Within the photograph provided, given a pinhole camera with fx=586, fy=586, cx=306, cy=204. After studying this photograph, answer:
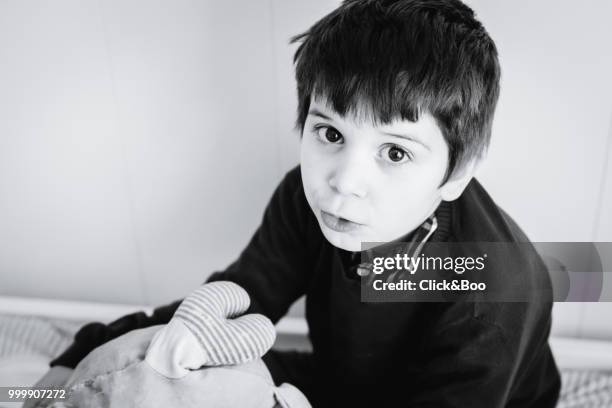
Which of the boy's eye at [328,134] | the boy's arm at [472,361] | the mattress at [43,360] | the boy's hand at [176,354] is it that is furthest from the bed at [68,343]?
the boy's eye at [328,134]

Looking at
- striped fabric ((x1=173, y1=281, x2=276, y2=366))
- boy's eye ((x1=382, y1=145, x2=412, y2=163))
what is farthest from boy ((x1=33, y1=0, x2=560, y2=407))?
striped fabric ((x1=173, y1=281, x2=276, y2=366))

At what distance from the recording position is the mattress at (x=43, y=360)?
0.90m

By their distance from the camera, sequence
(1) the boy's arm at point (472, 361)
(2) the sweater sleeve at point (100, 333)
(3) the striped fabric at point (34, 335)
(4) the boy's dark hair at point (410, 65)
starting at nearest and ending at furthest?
(4) the boy's dark hair at point (410, 65) < (1) the boy's arm at point (472, 361) < (2) the sweater sleeve at point (100, 333) < (3) the striped fabric at point (34, 335)

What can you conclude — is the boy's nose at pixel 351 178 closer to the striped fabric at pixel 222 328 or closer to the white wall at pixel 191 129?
the striped fabric at pixel 222 328

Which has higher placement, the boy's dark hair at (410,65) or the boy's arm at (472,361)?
the boy's dark hair at (410,65)

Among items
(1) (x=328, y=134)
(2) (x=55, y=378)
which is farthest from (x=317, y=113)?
(2) (x=55, y=378)

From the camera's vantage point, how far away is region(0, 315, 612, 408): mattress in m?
0.90

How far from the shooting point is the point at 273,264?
2.84ft

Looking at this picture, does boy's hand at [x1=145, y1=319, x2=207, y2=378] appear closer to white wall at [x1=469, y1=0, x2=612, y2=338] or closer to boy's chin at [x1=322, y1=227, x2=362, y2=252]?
boy's chin at [x1=322, y1=227, x2=362, y2=252]

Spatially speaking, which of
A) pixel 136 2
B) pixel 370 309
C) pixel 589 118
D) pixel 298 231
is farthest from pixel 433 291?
pixel 136 2

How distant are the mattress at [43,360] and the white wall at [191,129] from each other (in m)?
0.11

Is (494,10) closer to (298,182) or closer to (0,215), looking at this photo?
(298,182)

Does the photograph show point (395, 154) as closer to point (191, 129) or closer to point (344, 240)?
point (344, 240)

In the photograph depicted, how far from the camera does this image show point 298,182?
85cm
